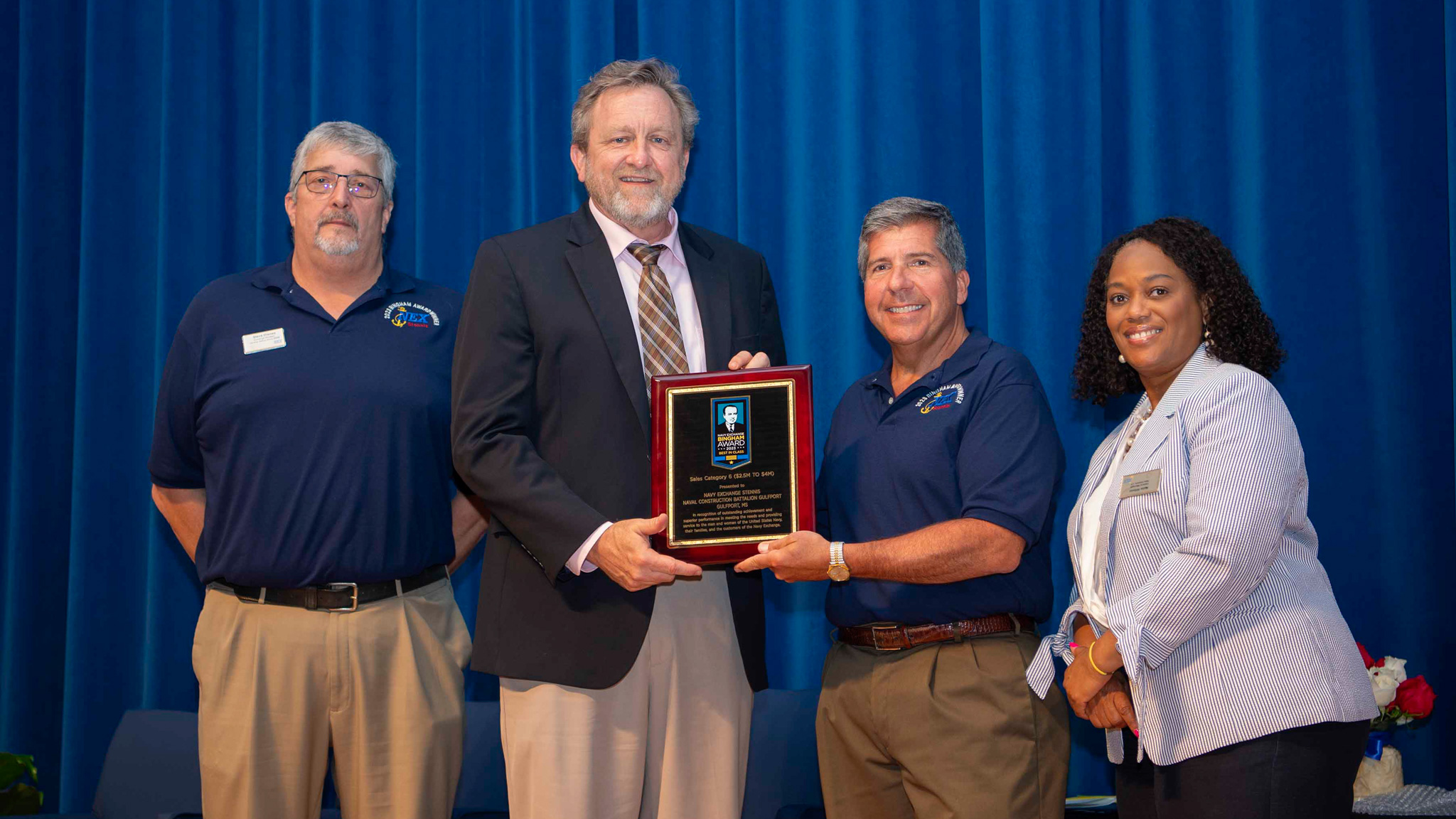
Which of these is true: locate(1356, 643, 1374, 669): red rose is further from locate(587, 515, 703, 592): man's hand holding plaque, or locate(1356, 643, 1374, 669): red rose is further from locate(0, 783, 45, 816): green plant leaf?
locate(0, 783, 45, 816): green plant leaf

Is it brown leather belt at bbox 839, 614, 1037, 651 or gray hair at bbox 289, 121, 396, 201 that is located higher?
gray hair at bbox 289, 121, 396, 201

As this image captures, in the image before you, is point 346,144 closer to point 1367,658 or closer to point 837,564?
point 837,564

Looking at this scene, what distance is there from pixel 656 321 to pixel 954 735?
1055 millimetres

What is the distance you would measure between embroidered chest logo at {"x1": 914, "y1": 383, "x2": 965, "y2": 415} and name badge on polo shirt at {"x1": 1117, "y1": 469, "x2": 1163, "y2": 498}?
0.38 m

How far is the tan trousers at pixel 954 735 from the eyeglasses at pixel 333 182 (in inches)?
71.5

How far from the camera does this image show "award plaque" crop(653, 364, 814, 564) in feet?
6.86

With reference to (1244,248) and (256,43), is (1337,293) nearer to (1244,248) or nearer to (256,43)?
(1244,248)

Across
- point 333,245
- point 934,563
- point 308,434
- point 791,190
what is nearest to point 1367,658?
point 934,563

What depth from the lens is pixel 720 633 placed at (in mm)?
2240

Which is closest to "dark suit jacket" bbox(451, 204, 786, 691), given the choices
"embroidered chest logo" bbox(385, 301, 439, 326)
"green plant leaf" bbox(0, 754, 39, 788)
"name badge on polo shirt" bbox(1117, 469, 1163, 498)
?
"embroidered chest logo" bbox(385, 301, 439, 326)

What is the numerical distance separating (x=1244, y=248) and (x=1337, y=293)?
30 centimetres

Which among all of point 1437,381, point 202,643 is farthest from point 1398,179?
point 202,643

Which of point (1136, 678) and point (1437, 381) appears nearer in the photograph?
point (1136, 678)

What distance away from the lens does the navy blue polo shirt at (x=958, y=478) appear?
215 centimetres
